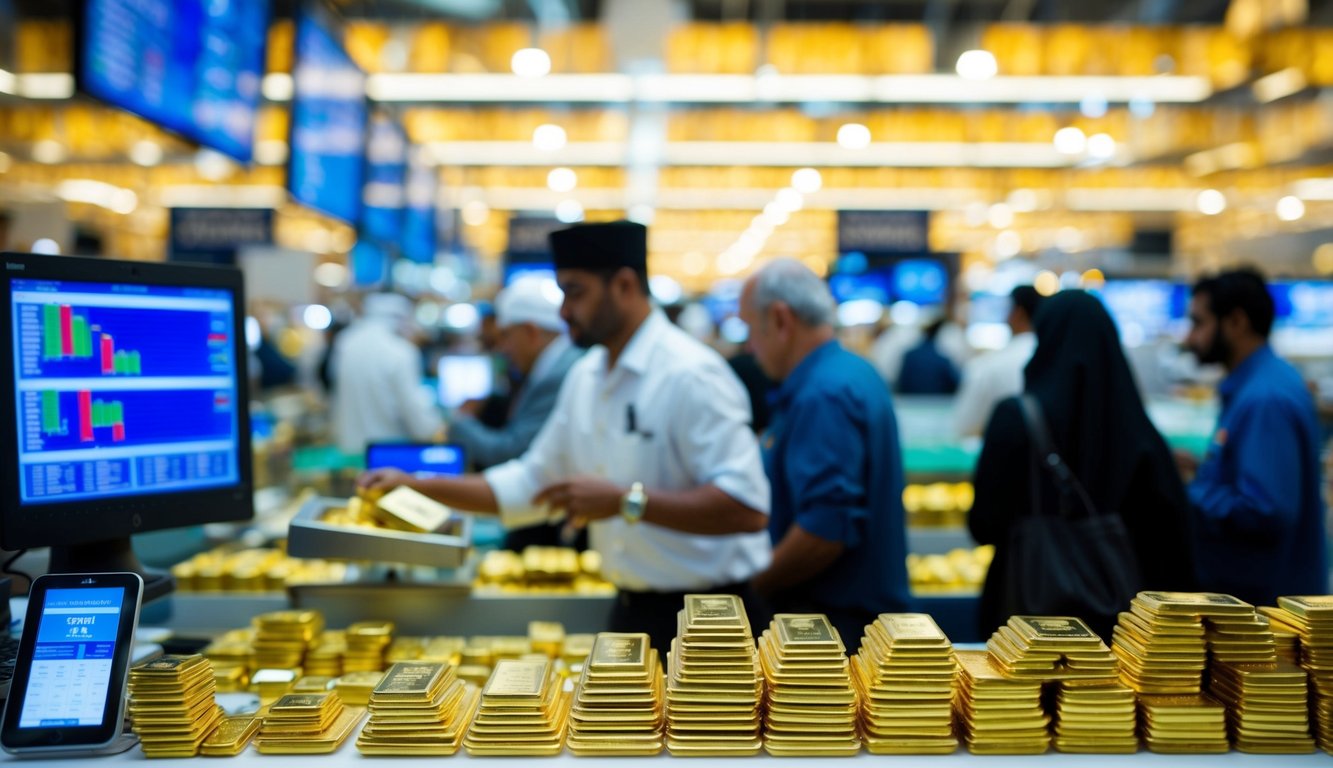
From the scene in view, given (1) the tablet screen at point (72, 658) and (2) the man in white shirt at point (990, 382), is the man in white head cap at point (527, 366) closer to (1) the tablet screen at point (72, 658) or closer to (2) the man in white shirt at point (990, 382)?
(1) the tablet screen at point (72, 658)

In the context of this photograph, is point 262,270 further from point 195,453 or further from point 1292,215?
point 1292,215

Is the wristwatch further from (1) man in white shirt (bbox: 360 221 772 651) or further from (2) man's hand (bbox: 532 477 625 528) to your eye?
(1) man in white shirt (bbox: 360 221 772 651)

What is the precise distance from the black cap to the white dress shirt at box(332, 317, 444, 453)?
13.4 feet

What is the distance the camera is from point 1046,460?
292 centimetres

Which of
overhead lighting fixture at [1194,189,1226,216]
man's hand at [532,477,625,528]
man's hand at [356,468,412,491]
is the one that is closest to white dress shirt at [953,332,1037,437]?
man's hand at [532,477,625,528]

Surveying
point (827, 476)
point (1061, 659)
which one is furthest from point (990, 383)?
point (1061, 659)

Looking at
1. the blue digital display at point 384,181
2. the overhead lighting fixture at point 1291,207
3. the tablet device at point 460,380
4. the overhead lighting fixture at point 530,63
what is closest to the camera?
the blue digital display at point 384,181

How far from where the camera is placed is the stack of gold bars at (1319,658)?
1.68 m

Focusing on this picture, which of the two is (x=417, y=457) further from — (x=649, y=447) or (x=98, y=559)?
(x=98, y=559)

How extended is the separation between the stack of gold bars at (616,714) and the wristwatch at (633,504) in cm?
92

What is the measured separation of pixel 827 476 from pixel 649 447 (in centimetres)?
60

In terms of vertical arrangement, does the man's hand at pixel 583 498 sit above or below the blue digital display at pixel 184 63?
below

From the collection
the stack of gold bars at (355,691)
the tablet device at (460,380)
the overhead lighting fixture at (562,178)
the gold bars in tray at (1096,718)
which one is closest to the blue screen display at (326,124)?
the stack of gold bars at (355,691)

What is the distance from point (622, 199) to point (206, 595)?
15.9 metres
